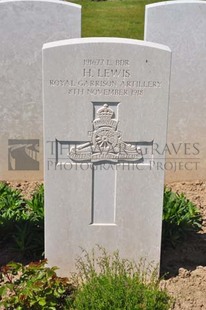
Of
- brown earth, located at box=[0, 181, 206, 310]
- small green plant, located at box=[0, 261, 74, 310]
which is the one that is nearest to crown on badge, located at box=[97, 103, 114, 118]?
small green plant, located at box=[0, 261, 74, 310]

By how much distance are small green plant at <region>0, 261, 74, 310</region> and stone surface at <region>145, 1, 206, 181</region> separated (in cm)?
263

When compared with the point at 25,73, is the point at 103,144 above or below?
below

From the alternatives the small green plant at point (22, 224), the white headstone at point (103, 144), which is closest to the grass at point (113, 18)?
the small green plant at point (22, 224)

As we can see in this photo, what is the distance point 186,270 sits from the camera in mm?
4492

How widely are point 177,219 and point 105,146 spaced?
130 cm

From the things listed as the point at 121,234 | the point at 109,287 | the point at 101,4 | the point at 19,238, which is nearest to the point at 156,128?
the point at 121,234

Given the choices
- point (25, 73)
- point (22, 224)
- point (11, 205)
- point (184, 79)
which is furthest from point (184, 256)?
point (25, 73)

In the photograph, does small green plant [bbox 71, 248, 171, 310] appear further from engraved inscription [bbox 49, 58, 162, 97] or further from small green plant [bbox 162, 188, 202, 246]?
engraved inscription [bbox 49, 58, 162, 97]

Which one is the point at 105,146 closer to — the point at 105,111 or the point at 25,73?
the point at 105,111

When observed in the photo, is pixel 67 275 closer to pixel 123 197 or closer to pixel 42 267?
pixel 42 267

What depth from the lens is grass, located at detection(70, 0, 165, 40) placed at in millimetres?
12203

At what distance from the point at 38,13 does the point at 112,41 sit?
2.01 metres

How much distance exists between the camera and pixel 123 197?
4.20 m

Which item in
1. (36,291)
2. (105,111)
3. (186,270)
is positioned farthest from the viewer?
(186,270)
